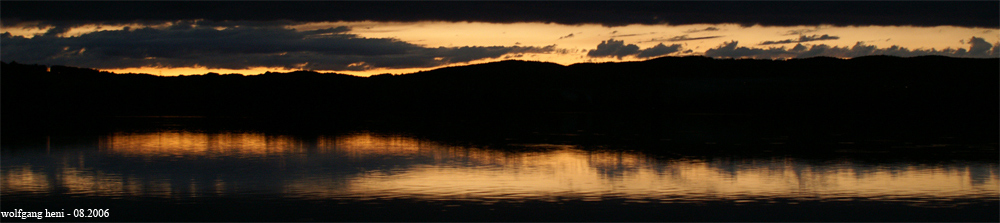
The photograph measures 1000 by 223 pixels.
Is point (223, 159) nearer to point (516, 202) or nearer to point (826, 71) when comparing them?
point (516, 202)

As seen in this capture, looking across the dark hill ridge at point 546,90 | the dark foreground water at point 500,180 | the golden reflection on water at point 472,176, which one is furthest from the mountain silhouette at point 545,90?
the golden reflection on water at point 472,176

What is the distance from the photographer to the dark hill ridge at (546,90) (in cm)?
9369

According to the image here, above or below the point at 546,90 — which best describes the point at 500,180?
below

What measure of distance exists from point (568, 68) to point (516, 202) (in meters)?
122

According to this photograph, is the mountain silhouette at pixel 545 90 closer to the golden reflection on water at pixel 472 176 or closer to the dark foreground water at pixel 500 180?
the dark foreground water at pixel 500 180

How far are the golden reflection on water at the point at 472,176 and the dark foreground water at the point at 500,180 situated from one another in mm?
49

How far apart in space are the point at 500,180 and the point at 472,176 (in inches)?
40.5

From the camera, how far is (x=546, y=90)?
359 ft

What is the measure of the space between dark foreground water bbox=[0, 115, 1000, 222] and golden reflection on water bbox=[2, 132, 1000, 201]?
49mm

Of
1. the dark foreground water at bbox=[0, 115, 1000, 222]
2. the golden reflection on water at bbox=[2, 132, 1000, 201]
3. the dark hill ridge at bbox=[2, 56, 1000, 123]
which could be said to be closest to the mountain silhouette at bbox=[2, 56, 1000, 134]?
the dark hill ridge at bbox=[2, 56, 1000, 123]

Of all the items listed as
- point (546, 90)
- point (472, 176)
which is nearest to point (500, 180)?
point (472, 176)

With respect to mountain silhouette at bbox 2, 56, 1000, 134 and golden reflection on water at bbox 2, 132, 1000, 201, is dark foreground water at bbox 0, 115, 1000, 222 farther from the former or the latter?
mountain silhouette at bbox 2, 56, 1000, 134

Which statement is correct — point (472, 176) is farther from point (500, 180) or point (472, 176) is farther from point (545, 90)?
point (545, 90)

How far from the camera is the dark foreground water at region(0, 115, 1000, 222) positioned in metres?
14.8
